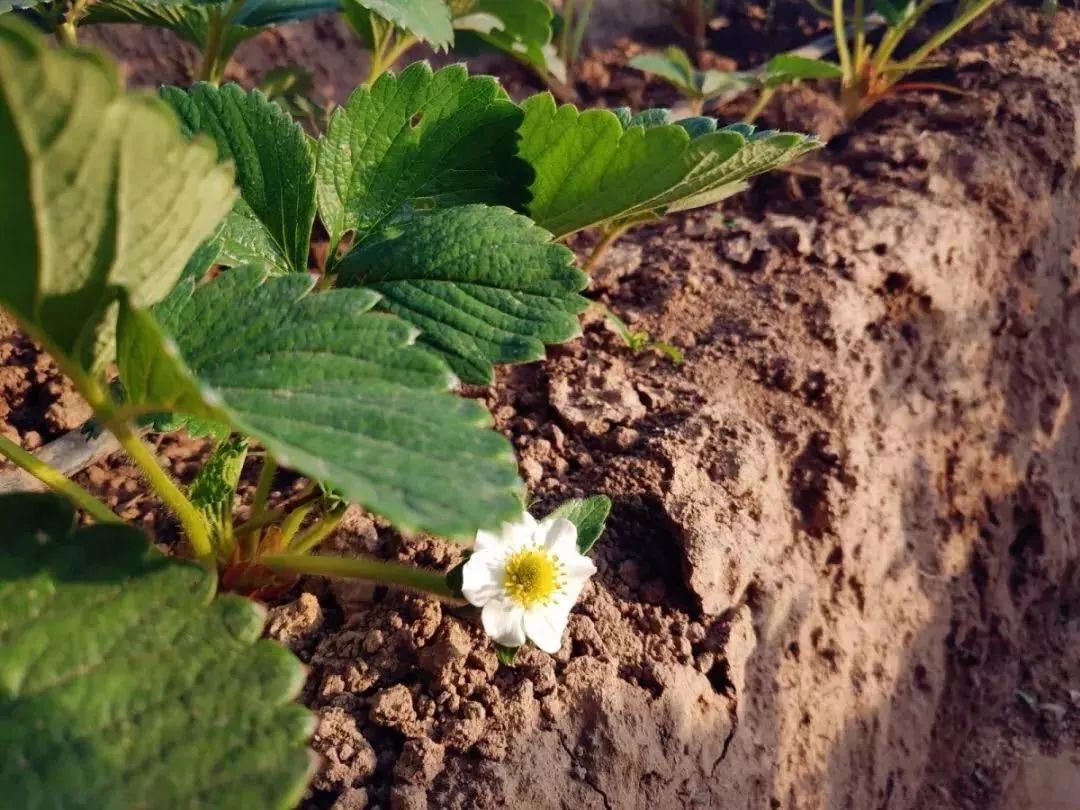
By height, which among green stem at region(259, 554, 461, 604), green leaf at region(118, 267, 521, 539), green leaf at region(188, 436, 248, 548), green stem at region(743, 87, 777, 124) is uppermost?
green leaf at region(118, 267, 521, 539)

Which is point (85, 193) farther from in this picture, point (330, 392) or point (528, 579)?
point (528, 579)

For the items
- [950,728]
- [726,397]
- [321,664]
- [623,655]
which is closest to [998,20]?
[726,397]

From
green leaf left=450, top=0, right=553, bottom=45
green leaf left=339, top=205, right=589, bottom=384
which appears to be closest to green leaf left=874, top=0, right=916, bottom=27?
green leaf left=450, top=0, right=553, bottom=45

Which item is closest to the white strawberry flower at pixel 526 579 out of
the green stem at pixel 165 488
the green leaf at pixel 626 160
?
the green stem at pixel 165 488

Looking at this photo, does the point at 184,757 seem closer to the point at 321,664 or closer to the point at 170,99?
the point at 321,664

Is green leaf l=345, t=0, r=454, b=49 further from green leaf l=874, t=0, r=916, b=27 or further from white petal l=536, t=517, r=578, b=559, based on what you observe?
green leaf l=874, t=0, r=916, b=27

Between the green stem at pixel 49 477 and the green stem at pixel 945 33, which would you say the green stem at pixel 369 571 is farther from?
the green stem at pixel 945 33

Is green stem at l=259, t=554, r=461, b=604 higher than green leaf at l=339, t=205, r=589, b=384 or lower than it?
lower

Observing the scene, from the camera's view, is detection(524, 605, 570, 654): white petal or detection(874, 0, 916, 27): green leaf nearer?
detection(524, 605, 570, 654): white petal
